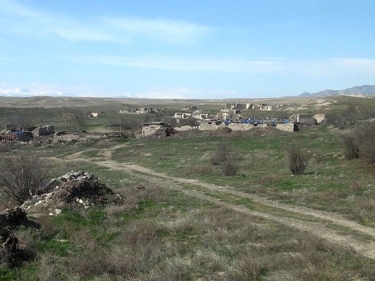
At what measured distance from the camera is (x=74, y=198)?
12438mm

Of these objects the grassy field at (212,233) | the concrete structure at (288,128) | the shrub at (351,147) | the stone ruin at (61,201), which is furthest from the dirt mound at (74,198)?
the concrete structure at (288,128)

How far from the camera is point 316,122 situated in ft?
182

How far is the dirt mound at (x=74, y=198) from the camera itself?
39.1ft

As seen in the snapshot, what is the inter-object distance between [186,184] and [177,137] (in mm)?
26408

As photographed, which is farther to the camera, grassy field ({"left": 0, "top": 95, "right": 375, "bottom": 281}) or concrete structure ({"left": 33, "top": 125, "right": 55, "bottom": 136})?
concrete structure ({"left": 33, "top": 125, "right": 55, "bottom": 136})

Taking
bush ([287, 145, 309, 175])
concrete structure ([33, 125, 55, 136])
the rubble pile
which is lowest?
concrete structure ([33, 125, 55, 136])

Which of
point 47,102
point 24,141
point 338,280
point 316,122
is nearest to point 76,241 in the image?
point 338,280

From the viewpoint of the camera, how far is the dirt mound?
11.9m

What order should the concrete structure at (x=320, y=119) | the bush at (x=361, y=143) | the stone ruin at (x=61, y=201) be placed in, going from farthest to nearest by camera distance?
the concrete structure at (x=320, y=119), the bush at (x=361, y=143), the stone ruin at (x=61, y=201)

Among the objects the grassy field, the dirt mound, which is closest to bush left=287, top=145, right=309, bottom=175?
the grassy field

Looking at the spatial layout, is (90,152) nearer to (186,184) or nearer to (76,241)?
(186,184)

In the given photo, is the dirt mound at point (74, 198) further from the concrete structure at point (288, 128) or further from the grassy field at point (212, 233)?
the concrete structure at point (288, 128)

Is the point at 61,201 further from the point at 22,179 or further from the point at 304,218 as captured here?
the point at 304,218

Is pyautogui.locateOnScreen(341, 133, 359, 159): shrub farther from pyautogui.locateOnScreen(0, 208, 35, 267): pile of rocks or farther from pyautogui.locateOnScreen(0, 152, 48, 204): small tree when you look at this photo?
pyautogui.locateOnScreen(0, 208, 35, 267): pile of rocks
